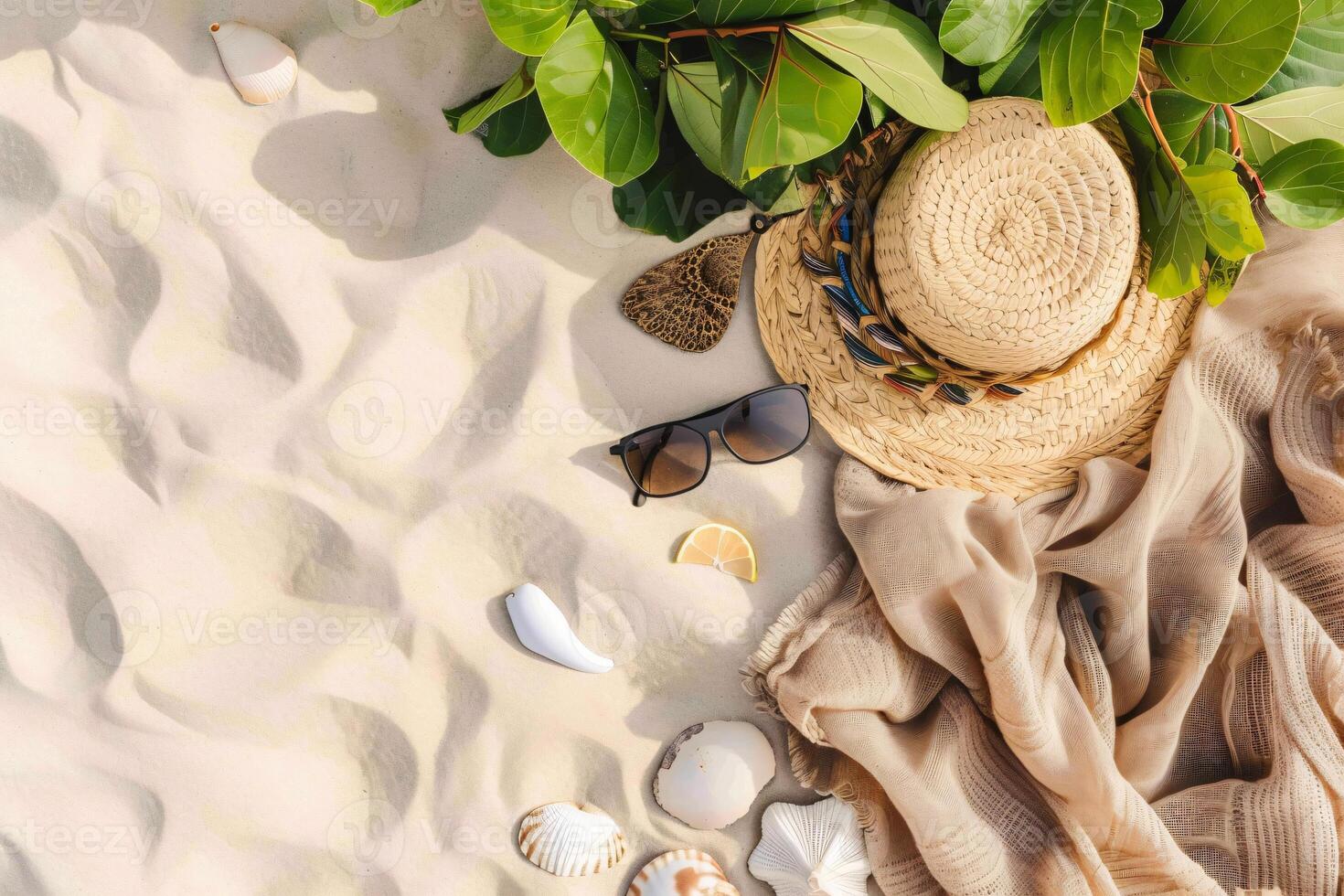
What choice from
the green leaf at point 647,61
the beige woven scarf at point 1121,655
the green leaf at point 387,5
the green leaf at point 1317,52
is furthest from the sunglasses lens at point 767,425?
the green leaf at point 1317,52

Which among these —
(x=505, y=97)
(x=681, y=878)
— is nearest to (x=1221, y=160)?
(x=505, y=97)

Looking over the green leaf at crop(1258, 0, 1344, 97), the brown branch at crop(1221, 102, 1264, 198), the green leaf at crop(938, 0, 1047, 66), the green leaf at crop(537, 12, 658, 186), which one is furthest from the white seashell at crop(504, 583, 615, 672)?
the green leaf at crop(1258, 0, 1344, 97)

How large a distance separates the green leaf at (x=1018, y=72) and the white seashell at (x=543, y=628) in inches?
38.6

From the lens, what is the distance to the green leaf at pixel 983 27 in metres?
1.05

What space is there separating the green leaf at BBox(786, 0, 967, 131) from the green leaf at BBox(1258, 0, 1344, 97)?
0.50 m

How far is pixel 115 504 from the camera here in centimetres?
→ 129

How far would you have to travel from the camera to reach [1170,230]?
1.19 meters

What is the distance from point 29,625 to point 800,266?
1287 mm

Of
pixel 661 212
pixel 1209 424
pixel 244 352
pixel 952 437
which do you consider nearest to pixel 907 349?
pixel 952 437

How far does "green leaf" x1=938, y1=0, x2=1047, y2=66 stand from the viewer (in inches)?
41.4

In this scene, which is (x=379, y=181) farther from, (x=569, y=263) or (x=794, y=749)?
(x=794, y=749)

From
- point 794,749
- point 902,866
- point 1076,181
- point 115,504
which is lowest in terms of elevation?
point 902,866

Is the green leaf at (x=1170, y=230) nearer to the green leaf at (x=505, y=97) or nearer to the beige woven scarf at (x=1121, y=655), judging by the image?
the beige woven scarf at (x=1121, y=655)

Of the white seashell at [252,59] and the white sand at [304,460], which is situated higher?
the white seashell at [252,59]
